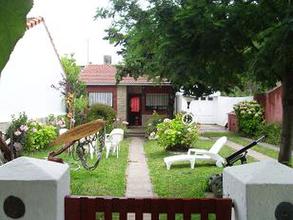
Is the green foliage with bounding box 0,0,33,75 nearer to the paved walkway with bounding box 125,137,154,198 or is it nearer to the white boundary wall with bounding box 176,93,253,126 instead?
the paved walkway with bounding box 125,137,154,198

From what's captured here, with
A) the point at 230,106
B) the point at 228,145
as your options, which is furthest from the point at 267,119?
the point at 230,106

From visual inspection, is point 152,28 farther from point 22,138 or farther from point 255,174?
point 22,138

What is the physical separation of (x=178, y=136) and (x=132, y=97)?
14879 mm

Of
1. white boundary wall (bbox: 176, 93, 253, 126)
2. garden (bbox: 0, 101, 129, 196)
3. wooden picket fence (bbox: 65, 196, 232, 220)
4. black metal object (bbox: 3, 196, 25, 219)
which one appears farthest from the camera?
white boundary wall (bbox: 176, 93, 253, 126)

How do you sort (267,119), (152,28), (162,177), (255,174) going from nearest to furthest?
(255,174) < (152,28) < (162,177) < (267,119)

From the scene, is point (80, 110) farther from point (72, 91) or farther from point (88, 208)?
point (88, 208)

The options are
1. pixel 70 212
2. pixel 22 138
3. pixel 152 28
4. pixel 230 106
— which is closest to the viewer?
pixel 70 212

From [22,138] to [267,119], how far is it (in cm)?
1327

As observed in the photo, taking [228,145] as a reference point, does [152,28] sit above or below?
above

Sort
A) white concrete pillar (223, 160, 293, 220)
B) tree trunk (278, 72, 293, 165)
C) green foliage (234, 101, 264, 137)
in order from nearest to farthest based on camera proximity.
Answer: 1. white concrete pillar (223, 160, 293, 220)
2. tree trunk (278, 72, 293, 165)
3. green foliage (234, 101, 264, 137)

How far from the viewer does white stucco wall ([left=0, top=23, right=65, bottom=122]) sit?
16672 millimetres

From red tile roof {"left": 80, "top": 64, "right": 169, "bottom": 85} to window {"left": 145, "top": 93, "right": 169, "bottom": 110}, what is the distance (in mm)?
1220

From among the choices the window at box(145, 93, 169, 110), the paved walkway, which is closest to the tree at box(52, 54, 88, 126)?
the window at box(145, 93, 169, 110)

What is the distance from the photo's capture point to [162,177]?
12023 mm
